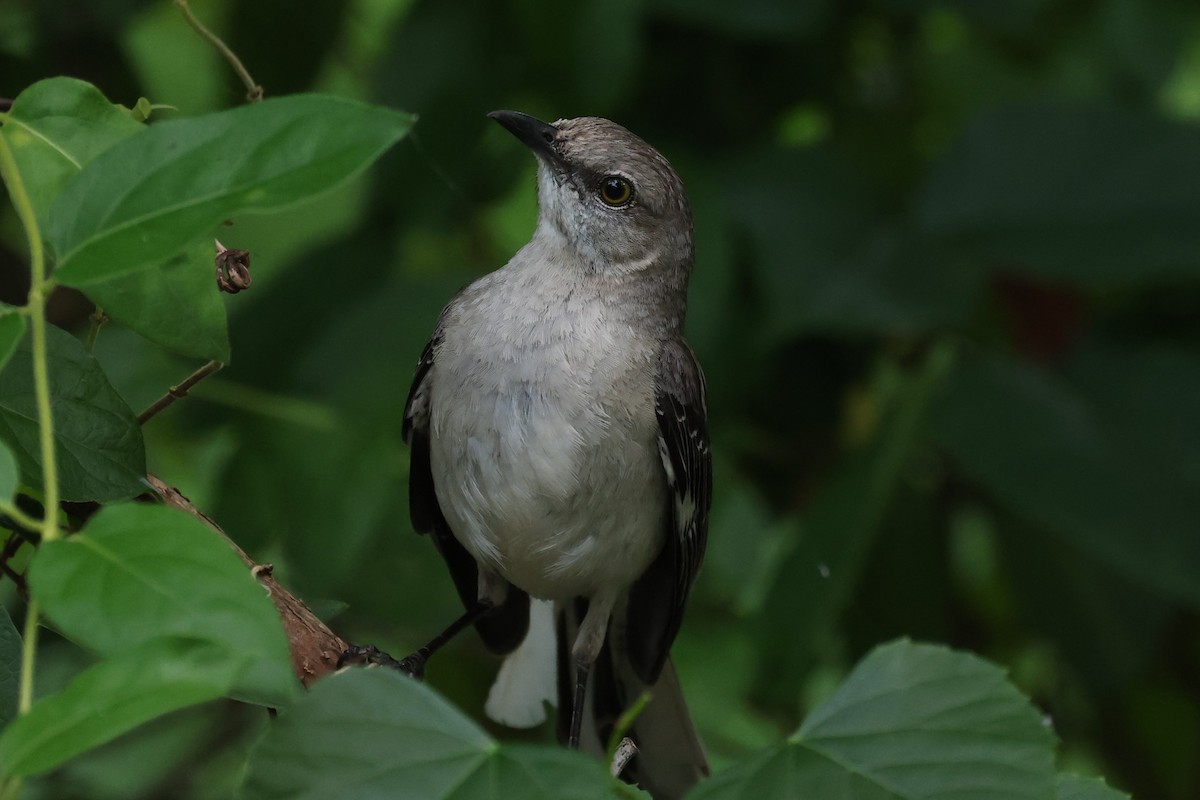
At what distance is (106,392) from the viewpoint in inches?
77.8

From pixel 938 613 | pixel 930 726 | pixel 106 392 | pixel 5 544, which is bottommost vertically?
pixel 938 613

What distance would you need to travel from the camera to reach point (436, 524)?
392 centimetres

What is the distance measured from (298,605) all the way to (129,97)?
2.79 metres

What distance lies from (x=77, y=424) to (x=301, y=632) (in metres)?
0.53

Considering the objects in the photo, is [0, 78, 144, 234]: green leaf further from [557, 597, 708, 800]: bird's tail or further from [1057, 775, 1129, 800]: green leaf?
[557, 597, 708, 800]: bird's tail

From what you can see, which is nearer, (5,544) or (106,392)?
(106,392)

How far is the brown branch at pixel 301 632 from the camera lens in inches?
86.9

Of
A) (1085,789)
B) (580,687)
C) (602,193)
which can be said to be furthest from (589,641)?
(1085,789)

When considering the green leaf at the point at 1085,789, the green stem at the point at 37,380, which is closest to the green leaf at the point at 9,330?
the green stem at the point at 37,380

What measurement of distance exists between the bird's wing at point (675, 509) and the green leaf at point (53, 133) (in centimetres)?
187

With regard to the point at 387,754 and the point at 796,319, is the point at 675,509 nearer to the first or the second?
the point at 796,319

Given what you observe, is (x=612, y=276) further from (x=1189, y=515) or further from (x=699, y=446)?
(x=1189, y=515)

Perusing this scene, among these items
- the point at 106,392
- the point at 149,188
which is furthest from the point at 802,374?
the point at 149,188

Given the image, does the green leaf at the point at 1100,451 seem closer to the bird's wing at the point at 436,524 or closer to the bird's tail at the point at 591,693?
the bird's tail at the point at 591,693
